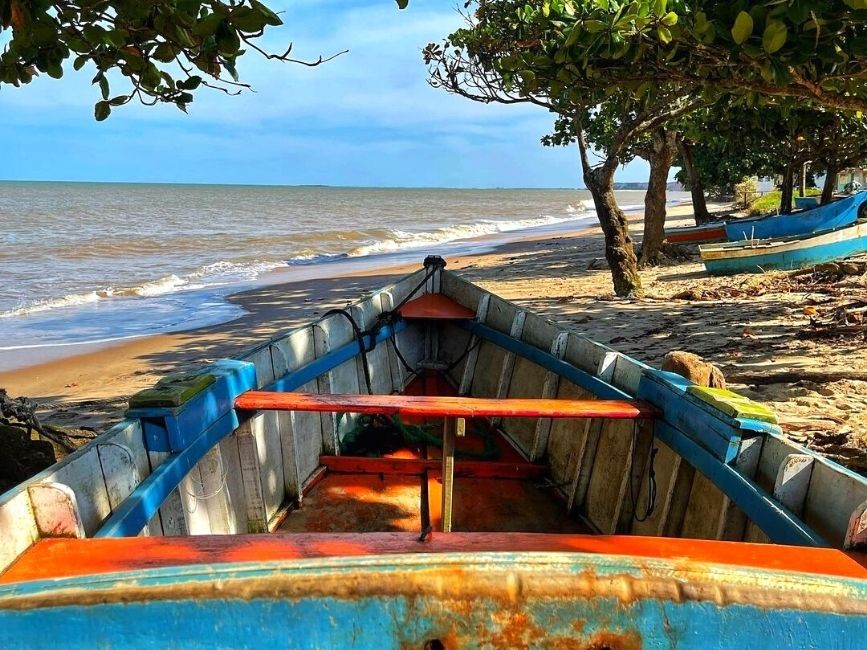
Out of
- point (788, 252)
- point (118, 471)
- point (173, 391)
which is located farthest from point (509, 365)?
point (788, 252)

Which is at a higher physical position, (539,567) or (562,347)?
(539,567)

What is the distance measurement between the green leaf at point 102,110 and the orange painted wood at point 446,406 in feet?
5.63

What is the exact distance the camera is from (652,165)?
1477 centimetres

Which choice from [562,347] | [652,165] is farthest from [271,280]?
[562,347]

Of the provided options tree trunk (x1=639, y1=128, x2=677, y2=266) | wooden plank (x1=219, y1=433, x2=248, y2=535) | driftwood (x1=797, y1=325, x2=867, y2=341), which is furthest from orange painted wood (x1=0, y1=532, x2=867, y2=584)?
tree trunk (x1=639, y1=128, x2=677, y2=266)

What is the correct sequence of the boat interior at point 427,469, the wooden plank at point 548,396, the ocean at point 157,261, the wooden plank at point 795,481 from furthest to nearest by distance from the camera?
the ocean at point 157,261 → the wooden plank at point 548,396 → the wooden plank at point 795,481 → the boat interior at point 427,469

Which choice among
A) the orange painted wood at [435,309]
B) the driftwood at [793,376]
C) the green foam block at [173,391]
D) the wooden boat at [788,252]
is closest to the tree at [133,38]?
the green foam block at [173,391]

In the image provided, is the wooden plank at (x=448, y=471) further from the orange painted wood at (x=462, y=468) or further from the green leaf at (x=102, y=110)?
the green leaf at (x=102, y=110)

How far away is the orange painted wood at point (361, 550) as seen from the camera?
164cm

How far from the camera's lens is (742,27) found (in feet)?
11.6

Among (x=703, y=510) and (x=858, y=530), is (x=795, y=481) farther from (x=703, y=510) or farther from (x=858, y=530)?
(x=703, y=510)

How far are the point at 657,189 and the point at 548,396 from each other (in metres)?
11.4

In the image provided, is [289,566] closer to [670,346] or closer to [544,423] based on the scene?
[544,423]

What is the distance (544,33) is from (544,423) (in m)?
3.84
